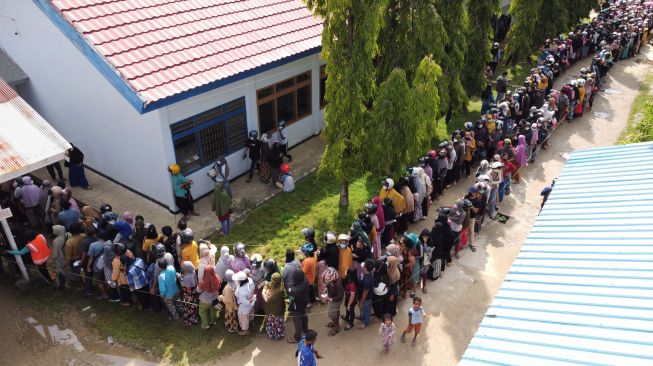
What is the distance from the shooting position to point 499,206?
12.0 m

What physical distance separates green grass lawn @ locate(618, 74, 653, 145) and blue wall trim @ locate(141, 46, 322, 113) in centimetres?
791

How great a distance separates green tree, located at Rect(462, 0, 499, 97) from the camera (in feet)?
47.9

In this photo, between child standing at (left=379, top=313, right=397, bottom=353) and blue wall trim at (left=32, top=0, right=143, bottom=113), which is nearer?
child standing at (left=379, top=313, right=397, bottom=353)

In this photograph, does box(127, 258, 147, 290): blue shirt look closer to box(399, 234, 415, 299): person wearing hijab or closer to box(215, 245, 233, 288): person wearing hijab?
box(215, 245, 233, 288): person wearing hijab

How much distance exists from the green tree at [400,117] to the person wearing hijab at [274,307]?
138 inches

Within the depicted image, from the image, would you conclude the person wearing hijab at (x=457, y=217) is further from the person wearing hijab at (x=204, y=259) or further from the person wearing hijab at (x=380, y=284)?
the person wearing hijab at (x=204, y=259)

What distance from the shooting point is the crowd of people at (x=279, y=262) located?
26.7 ft

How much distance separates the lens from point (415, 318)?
7.93m

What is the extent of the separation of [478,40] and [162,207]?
9.75 meters

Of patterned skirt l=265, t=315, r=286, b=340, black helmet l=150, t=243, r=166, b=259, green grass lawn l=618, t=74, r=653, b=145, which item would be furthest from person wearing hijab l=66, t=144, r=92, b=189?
green grass lawn l=618, t=74, r=653, b=145

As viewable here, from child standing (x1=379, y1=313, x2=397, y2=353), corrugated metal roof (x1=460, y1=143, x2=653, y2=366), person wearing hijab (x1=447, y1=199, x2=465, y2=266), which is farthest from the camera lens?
person wearing hijab (x1=447, y1=199, x2=465, y2=266)

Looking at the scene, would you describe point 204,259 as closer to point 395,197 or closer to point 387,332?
point 387,332

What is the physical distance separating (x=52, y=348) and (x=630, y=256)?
8596 mm

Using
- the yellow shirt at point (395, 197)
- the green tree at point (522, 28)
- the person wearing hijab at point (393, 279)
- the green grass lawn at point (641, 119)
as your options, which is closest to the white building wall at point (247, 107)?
the yellow shirt at point (395, 197)
